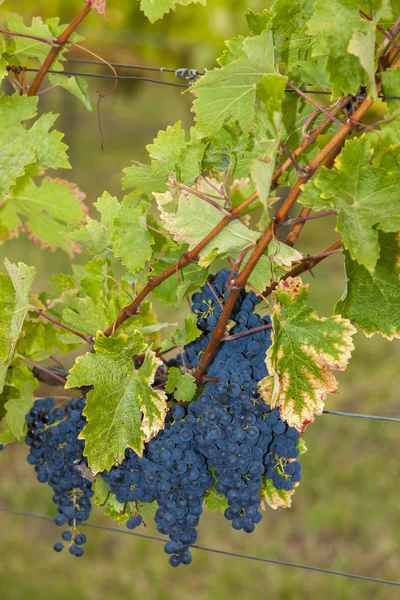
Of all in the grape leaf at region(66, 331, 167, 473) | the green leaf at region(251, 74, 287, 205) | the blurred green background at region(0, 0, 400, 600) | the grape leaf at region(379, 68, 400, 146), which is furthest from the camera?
the blurred green background at region(0, 0, 400, 600)

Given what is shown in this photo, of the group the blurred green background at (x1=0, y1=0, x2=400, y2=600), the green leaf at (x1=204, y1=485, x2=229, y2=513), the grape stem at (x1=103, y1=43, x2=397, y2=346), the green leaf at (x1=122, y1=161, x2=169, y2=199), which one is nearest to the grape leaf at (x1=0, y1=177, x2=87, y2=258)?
the green leaf at (x1=122, y1=161, x2=169, y2=199)

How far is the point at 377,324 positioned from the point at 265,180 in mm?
309

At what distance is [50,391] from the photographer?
130 inches

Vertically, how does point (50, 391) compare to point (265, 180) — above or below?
below

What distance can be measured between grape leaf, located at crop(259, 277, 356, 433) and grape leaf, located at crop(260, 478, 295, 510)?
0.55 feet

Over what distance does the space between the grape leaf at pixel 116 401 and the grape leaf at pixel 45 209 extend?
1.16 ft

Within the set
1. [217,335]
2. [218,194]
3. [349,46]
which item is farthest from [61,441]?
[349,46]

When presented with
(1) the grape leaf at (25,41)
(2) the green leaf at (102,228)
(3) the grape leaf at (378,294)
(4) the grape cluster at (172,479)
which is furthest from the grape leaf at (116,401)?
(1) the grape leaf at (25,41)

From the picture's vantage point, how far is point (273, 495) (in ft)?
3.15

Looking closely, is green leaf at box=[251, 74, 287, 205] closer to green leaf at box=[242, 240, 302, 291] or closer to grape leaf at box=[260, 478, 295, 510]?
green leaf at box=[242, 240, 302, 291]

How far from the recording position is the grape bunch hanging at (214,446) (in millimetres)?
876

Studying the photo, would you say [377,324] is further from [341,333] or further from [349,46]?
[349,46]

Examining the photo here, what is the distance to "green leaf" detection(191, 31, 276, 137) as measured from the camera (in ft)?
2.47

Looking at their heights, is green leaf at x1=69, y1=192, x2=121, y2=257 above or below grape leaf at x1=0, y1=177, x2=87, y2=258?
above
